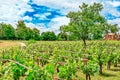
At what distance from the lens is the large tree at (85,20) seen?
156 ft

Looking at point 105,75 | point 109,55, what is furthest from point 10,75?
point 109,55

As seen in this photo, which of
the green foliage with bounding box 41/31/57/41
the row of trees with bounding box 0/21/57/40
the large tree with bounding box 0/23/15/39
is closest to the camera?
the large tree with bounding box 0/23/15/39

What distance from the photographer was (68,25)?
49875 mm

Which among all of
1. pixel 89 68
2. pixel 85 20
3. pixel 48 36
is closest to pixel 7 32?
pixel 48 36

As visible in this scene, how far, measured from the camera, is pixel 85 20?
47.6 metres

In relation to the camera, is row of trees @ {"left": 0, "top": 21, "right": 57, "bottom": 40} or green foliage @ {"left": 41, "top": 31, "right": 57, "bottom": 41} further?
green foliage @ {"left": 41, "top": 31, "right": 57, "bottom": 41}

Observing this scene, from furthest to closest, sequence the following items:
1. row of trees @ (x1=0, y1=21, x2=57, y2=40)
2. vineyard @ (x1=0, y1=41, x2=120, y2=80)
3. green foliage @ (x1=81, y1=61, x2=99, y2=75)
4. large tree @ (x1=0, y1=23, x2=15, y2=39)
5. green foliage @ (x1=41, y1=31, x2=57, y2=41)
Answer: green foliage @ (x1=41, y1=31, x2=57, y2=41) < row of trees @ (x1=0, y1=21, x2=57, y2=40) < large tree @ (x1=0, y1=23, x2=15, y2=39) < green foliage @ (x1=81, y1=61, x2=99, y2=75) < vineyard @ (x1=0, y1=41, x2=120, y2=80)

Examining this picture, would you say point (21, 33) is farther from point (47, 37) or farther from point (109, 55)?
point (109, 55)

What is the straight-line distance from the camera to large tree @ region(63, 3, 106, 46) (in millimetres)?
47625

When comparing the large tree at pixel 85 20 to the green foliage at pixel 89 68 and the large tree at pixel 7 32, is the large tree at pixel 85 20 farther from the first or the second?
the large tree at pixel 7 32

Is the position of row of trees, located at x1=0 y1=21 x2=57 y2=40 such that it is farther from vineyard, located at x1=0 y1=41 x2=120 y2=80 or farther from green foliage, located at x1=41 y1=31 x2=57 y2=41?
vineyard, located at x1=0 y1=41 x2=120 y2=80

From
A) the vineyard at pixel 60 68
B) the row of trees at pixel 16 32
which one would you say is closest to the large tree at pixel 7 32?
the row of trees at pixel 16 32

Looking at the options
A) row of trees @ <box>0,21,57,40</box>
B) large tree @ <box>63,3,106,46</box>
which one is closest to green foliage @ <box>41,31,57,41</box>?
row of trees @ <box>0,21,57,40</box>

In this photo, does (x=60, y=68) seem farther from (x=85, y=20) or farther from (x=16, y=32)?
(x=16, y=32)
